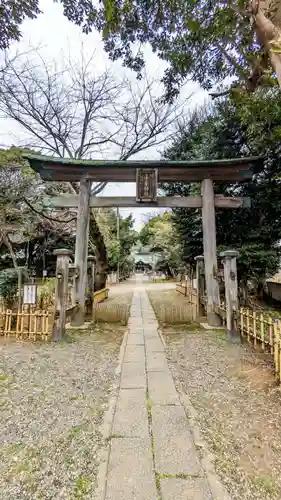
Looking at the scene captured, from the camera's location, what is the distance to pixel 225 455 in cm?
195

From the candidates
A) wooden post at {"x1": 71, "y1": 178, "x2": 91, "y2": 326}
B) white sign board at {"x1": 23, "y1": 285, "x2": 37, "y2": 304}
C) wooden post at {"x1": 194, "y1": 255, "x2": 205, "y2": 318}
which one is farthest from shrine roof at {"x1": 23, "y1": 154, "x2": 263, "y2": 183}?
white sign board at {"x1": 23, "y1": 285, "x2": 37, "y2": 304}

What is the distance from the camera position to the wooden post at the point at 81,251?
21.3ft

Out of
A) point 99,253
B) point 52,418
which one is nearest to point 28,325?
point 52,418

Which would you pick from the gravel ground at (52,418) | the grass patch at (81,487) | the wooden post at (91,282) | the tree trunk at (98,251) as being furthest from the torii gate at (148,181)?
the grass patch at (81,487)

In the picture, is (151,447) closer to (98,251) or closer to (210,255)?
(210,255)

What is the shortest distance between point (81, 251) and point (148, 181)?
8.45ft

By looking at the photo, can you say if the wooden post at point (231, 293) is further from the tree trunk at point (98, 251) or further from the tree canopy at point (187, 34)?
the tree trunk at point (98, 251)

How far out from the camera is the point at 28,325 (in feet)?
18.0

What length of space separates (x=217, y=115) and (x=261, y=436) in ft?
33.4

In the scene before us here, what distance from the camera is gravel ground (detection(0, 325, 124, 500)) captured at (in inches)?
66.2

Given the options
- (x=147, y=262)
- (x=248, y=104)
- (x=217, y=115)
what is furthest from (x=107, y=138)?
(x=147, y=262)

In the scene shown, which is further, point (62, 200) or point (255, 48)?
point (62, 200)

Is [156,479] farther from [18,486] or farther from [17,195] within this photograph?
[17,195]

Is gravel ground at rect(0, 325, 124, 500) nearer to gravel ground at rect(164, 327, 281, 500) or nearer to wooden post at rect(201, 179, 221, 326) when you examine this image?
gravel ground at rect(164, 327, 281, 500)
